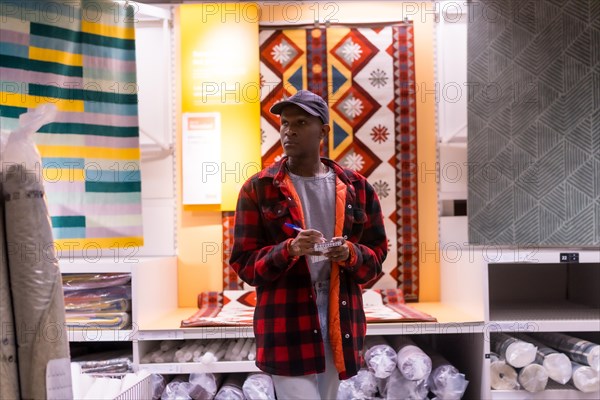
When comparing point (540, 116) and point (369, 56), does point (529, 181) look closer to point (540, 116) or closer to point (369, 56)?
point (540, 116)

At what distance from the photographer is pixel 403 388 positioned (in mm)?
2770

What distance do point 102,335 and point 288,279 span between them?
153 centimetres

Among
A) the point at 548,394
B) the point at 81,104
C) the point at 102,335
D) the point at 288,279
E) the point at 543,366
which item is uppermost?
the point at 81,104

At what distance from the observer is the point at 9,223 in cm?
89

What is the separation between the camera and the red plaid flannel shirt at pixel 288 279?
1.60m

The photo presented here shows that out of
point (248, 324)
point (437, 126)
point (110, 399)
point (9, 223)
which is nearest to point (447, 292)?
point (437, 126)

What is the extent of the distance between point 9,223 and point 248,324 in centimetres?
195

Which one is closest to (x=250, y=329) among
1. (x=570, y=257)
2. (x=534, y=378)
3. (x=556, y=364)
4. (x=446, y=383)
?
(x=446, y=383)

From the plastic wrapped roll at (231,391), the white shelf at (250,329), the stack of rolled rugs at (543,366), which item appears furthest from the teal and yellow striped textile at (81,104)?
the stack of rolled rugs at (543,366)

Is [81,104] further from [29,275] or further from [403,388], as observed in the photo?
[403,388]

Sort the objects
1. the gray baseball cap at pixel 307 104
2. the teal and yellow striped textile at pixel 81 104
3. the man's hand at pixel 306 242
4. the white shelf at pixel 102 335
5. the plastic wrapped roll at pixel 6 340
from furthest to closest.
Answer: the white shelf at pixel 102 335
the teal and yellow striped textile at pixel 81 104
the gray baseball cap at pixel 307 104
the man's hand at pixel 306 242
the plastic wrapped roll at pixel 6 340

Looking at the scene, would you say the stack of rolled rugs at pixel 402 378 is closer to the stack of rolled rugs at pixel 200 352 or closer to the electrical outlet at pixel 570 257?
the stack of rolled rugs at pixel 200 352

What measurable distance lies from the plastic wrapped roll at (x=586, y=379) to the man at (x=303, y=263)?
153 centimetres

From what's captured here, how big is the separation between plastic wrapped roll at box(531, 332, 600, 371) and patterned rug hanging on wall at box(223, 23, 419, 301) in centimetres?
77
